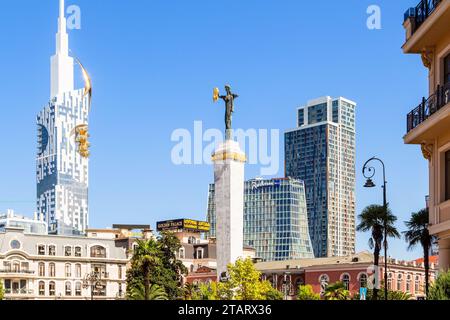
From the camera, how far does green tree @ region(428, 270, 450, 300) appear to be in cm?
1864

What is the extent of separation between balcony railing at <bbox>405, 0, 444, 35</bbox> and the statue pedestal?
37.3m

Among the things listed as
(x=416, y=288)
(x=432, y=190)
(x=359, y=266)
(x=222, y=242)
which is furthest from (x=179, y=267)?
(x=432, y=190)

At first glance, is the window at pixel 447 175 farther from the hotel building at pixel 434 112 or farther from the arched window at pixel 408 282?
the arched window at pixel 408 282

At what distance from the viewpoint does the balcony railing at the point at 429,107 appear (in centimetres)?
2286

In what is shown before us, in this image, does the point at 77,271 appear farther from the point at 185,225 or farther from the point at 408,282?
the point at 408,282

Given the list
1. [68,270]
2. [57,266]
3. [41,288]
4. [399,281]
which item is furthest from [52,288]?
[399,281]

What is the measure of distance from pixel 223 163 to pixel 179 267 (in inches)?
1556

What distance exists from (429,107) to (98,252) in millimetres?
95166

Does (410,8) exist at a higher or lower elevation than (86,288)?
higher

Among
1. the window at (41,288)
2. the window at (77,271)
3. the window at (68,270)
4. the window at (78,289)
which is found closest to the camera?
the window at (41,288)

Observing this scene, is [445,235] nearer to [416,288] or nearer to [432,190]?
[432,190]

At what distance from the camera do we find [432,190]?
83.2 ft

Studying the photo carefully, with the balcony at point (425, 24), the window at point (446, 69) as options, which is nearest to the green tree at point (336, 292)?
the balcony at point (425, 24)

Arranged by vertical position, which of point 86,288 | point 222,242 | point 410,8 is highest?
point 410,8
